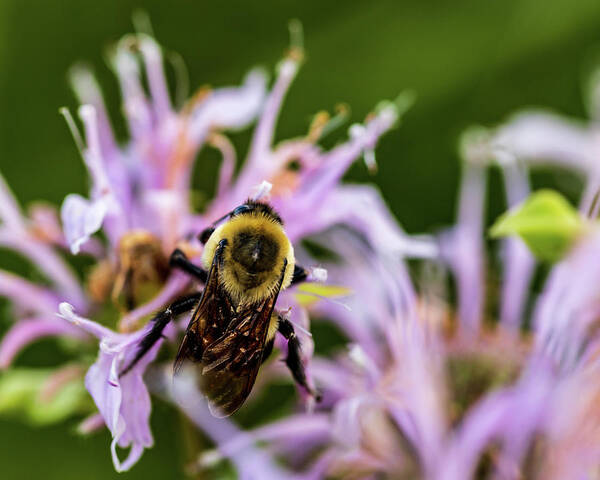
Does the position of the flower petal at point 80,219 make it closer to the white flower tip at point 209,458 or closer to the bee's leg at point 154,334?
the bee's leg at point 154,334

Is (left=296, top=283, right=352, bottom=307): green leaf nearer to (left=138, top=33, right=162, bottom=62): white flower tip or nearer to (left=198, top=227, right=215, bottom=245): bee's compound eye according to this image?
(left=198, top=227, right=215, bottom=245): bee's compound eye

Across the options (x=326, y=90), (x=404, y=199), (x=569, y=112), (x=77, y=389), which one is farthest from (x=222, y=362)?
(x=569, y=112)

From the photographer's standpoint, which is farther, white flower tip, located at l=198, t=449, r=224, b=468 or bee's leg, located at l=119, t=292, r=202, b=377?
white flower tip, located at l=198, t=449, r=224, b=468

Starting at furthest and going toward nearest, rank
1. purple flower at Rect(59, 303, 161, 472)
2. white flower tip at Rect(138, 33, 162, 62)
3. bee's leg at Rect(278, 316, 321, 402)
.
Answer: white flower tip at Rect(138, 33, 162, 62) < bee's leg at Rect(278, 316, 321, 402) < purple flower at Rect(59, 303, 161, 472)

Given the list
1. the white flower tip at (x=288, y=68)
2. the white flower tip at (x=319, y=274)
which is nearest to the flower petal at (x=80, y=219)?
the white flower tip at (x=319, y=274)

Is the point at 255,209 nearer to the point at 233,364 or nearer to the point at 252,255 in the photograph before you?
the point at 252,255

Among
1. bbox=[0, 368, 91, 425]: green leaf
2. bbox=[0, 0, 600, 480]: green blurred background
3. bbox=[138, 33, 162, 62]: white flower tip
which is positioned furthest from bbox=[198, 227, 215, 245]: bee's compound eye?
bbox=[0, 0, 600, 480]: green blurred background

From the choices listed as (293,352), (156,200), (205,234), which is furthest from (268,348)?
(156,200)
